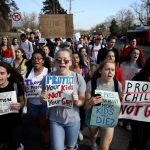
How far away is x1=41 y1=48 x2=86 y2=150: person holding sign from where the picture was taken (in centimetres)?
465

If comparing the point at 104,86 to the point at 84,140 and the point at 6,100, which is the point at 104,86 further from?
the point at 84,140

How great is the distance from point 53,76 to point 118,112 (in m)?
1.09

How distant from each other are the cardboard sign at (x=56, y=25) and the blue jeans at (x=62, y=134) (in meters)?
10.5

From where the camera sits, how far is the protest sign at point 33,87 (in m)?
6.18

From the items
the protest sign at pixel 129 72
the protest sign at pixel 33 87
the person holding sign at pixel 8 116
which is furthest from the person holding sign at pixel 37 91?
the protest sign at pixel 129 72

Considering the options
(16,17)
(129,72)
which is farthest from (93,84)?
(16,17)

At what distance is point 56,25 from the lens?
15.1m

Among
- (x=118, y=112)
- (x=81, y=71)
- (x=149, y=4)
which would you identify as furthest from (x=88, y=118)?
(x=149, y=4)

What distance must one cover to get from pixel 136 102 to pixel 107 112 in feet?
1.74

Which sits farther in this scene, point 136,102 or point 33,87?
point 33,87

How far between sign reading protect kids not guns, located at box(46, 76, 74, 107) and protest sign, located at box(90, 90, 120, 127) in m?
0.51

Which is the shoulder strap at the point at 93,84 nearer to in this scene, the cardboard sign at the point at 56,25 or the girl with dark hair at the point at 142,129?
the girl with dark hair at the point at 142,129

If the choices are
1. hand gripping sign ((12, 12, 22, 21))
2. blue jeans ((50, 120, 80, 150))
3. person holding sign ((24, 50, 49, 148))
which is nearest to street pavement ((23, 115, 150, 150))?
person holding sign ((24, 50, 49, 148))

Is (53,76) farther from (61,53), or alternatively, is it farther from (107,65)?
(107,65)
